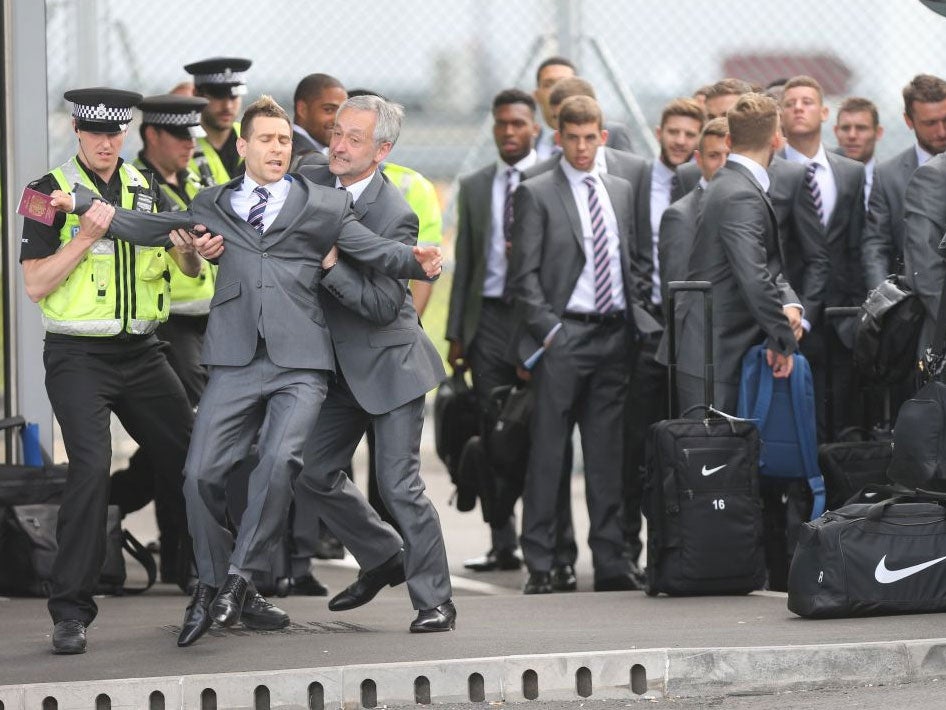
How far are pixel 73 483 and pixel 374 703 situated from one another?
1576mm

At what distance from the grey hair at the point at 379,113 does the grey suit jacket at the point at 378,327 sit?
166 mm

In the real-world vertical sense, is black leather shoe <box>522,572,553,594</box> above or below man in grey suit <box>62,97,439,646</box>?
below

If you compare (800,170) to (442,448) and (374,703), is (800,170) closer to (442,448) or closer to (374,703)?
(442,448)

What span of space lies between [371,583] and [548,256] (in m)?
2.27

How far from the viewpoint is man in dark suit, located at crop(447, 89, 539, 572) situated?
10.2m

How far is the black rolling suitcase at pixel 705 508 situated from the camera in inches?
326

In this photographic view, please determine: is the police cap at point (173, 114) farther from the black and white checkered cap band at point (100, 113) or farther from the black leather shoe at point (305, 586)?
the black leather shoe at point (305, 586)

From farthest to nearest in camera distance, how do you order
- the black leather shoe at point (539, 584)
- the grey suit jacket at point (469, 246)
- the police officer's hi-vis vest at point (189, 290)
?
1. the grey suit jacket at point (469, 246)
2. the black leather shoe at point (539, 584)
3. the police officer's hi-vis vest at point (189, 290)

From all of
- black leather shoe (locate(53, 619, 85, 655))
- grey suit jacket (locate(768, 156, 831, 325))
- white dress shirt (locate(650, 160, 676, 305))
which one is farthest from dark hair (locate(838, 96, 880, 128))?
black leather shoe (locate(53, 619, 85, 655))

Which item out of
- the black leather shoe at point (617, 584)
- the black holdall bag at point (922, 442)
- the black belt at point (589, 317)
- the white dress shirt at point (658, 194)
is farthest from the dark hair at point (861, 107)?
the black holdall bag at point (922, 442)

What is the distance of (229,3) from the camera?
12.5m

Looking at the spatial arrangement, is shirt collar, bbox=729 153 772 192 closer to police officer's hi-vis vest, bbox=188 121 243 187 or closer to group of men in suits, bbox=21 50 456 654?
group of men in suits, bbox=21 50 456 654

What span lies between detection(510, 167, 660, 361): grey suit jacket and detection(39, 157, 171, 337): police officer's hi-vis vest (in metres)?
2.10

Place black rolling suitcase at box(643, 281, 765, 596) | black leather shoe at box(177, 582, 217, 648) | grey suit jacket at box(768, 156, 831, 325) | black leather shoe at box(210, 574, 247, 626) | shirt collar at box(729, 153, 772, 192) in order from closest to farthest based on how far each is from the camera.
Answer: black leather shoe at box(210, 574, 247, 626), black leather shoe at box(177, 582, 217, 648), black rolling suitcase at box(643, 281, 765, 596), shirt collar at box(729, 153, 772, 192), grey suit jacket at box(768, 156, 831, 325)
